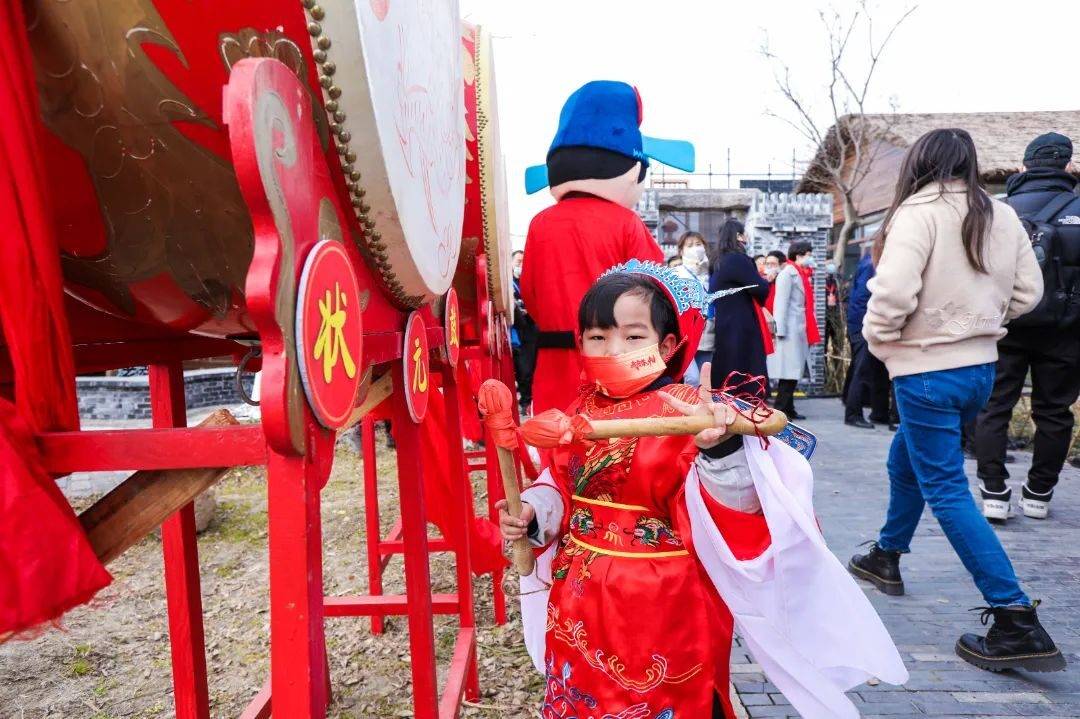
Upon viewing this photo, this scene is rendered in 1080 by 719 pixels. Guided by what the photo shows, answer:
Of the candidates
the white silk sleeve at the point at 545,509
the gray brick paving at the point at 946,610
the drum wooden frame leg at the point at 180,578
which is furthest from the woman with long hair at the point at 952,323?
the drum wooden frame leg at the point at 180,578

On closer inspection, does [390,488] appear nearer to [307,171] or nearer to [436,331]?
[436,331]

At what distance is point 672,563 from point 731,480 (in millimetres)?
278

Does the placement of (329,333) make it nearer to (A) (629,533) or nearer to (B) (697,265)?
(A) (629,533)

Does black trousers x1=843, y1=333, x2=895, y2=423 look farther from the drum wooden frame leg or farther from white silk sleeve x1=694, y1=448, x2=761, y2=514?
the drum wooden frame leg

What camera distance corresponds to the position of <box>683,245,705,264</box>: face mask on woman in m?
6.20

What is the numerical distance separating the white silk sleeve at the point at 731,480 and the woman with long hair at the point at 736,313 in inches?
163

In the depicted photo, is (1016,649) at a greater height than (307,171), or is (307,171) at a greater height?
(307,171)

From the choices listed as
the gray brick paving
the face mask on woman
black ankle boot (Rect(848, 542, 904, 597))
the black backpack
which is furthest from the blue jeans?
the face mask on woman

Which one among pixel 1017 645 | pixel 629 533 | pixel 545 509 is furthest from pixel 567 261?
pixel 1017 645

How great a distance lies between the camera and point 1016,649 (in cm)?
232

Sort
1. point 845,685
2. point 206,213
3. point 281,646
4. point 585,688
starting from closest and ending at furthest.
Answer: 1. point 281,646
2. point 206,213
3. point 845,685
4. point 585,688

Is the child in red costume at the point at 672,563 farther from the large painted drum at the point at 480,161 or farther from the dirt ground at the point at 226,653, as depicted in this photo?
the dirt ground at the point at 226,653

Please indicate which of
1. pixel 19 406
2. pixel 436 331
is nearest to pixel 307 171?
pixel 19 406

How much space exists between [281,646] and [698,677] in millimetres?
926
